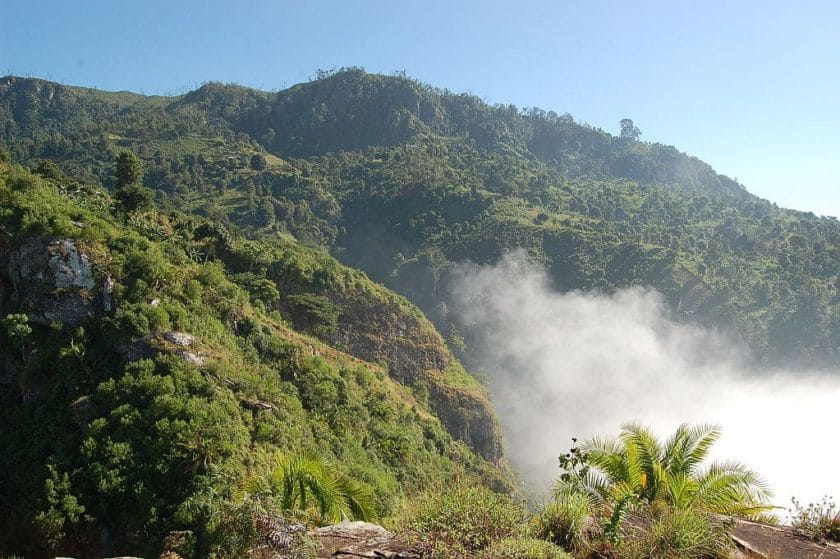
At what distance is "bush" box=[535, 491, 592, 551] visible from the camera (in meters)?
5.56

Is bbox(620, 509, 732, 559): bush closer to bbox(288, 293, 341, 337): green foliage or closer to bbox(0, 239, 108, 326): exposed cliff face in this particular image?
bbox(0, 239, 108, 326): exposed cliff face

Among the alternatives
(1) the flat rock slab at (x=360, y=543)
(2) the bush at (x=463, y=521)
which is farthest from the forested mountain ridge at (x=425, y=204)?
(2) the bush at (x=463, y=521)

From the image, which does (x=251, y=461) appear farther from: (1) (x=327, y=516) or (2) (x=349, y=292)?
(2) (x=349, y=292)

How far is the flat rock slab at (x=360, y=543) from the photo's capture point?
17.3 feet

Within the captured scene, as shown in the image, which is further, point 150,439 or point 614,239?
point 614,239

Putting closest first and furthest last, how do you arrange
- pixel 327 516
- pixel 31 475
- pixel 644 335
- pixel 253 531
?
pixel 253 531 → pixel 327 516 → pixel 31 475 → pixel 644 335

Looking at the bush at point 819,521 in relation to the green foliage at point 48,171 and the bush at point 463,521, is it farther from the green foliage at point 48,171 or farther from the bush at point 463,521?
the green foliage at point 48,171

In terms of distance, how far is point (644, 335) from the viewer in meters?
93.9

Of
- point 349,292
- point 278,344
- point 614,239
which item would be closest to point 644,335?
point 614,239

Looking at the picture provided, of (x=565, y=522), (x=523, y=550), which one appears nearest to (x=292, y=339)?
(x=565, y=522)

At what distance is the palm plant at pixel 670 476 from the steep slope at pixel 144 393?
180 inches

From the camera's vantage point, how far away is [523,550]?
194 inches

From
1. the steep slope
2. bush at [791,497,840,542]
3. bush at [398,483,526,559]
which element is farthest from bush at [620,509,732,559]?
the steep slope

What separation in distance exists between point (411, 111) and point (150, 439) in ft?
524
